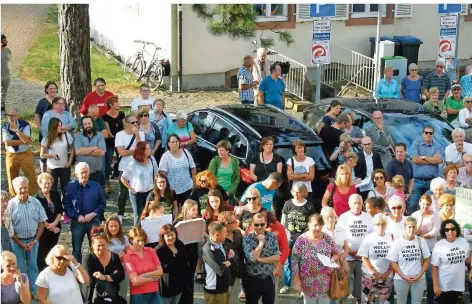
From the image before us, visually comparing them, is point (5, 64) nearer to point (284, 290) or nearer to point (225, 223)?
point (284, 290)

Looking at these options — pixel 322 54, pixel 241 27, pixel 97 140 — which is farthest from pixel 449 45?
pixel 97 140

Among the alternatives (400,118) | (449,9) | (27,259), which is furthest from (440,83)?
(27,259)

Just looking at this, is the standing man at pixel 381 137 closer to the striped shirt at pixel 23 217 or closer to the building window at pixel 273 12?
the striped shirt at pixel 23 217

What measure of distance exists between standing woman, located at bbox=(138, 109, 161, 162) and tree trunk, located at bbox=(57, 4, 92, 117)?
11.4ft

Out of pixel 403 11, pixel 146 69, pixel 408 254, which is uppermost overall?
pixel 403 11

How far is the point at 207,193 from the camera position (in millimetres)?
11547

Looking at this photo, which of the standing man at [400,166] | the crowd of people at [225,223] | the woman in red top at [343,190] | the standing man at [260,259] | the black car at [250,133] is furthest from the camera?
the black car at [250,133]

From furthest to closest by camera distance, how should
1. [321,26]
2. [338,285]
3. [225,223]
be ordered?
[321,26], [338,285], [225,223]

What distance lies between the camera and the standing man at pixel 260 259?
10086 millimetres

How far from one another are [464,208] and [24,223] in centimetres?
534

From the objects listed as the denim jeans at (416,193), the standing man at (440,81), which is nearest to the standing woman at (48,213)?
the denim jeans at (416,193)

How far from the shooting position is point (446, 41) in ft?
62.0

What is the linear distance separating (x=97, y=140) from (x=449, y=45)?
889cm

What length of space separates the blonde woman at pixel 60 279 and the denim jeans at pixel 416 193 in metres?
5.62
